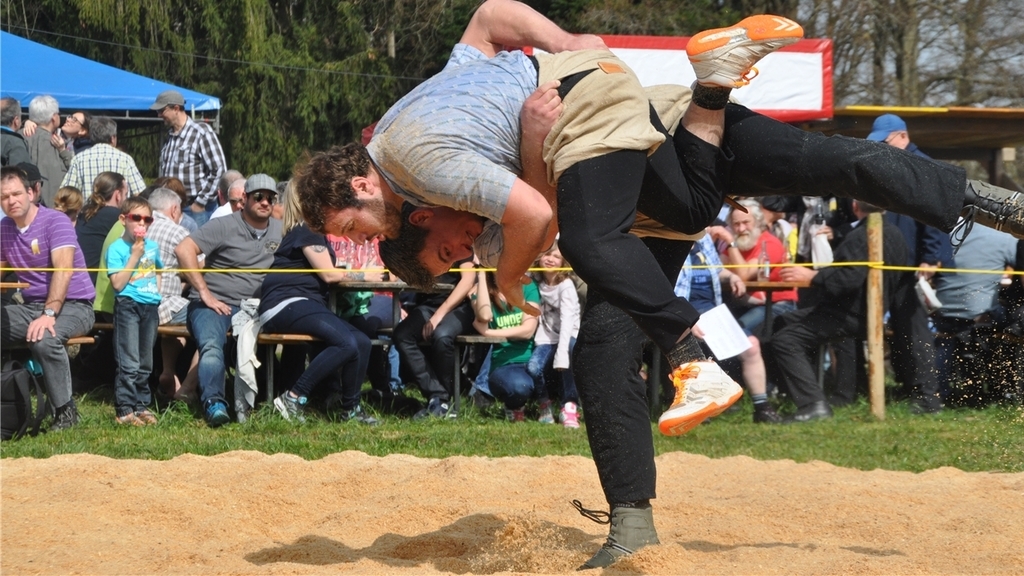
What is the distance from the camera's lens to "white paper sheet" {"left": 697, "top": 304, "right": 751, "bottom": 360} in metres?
7.36

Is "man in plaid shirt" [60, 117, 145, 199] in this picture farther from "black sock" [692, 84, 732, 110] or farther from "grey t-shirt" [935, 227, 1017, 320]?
"black sock" [692, 84, 732, 110]

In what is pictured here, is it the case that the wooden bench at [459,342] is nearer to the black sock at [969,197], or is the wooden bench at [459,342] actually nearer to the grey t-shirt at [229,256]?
the grey t-shirt at [229,256]

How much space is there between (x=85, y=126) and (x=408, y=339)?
5.00m

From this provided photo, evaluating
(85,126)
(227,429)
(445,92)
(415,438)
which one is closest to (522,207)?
(445,92)


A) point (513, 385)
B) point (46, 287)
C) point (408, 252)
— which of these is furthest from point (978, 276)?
point (46, 287)

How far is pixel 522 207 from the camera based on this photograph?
3139 millimetres

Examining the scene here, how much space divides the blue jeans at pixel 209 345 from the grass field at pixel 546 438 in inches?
10.1

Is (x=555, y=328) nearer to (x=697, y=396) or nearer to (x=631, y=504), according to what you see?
(x=631, y=504)

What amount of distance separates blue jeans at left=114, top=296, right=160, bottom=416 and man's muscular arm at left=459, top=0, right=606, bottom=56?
197 inches

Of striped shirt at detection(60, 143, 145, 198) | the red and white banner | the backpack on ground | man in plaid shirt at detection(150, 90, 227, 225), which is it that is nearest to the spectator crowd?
the backpack on ground

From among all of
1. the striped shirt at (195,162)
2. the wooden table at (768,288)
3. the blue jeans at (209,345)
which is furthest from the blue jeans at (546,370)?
the striped shirt at (195,162)

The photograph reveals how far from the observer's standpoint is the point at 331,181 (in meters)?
3.43

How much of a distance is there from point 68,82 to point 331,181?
11321 mm

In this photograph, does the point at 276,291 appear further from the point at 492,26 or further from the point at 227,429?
the point at 492,26
